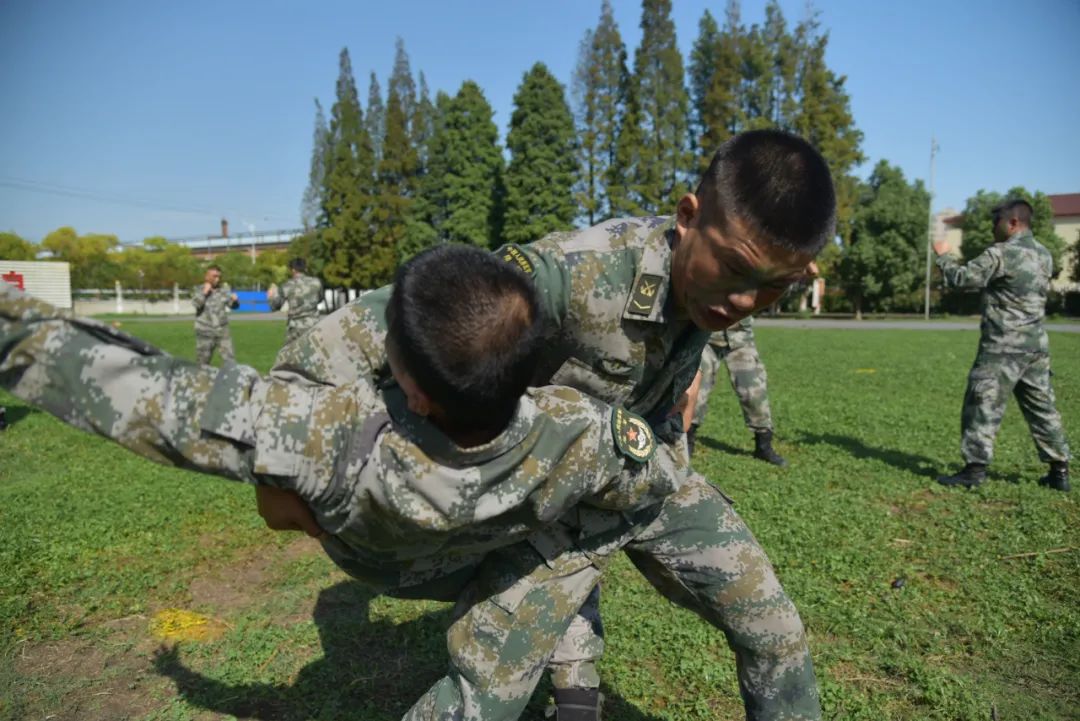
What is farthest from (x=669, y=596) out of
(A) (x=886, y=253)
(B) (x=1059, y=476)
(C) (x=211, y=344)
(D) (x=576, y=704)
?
(A) (x=886, y=253)

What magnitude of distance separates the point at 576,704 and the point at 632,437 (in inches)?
38.1

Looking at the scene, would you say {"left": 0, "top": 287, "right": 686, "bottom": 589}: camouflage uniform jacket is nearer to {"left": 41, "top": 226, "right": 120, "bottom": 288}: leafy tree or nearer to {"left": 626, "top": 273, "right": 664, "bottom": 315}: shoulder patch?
{"left": 626, "top": 273, "right": 664, "bottom": 315}: shoulder patch

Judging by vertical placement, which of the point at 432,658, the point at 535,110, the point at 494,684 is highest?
the point at 535,110

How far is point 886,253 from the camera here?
43750mm

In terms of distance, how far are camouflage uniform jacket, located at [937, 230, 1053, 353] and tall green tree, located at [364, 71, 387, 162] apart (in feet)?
150

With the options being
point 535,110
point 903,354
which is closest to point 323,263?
point 535,110

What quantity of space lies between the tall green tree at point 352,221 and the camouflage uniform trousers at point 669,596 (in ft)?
147

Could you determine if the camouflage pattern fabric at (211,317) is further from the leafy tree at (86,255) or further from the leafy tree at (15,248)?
the leafy tree at (86,255)

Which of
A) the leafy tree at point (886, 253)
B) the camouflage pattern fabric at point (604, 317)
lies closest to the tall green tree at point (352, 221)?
the leafy tree at point (886, 253)

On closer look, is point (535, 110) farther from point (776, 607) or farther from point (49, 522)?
point (776, 607)

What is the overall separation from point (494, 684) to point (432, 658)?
1.53 meters

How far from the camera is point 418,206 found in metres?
45.8

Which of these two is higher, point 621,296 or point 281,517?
point 621,296

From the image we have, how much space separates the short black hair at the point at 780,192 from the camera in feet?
6.60
